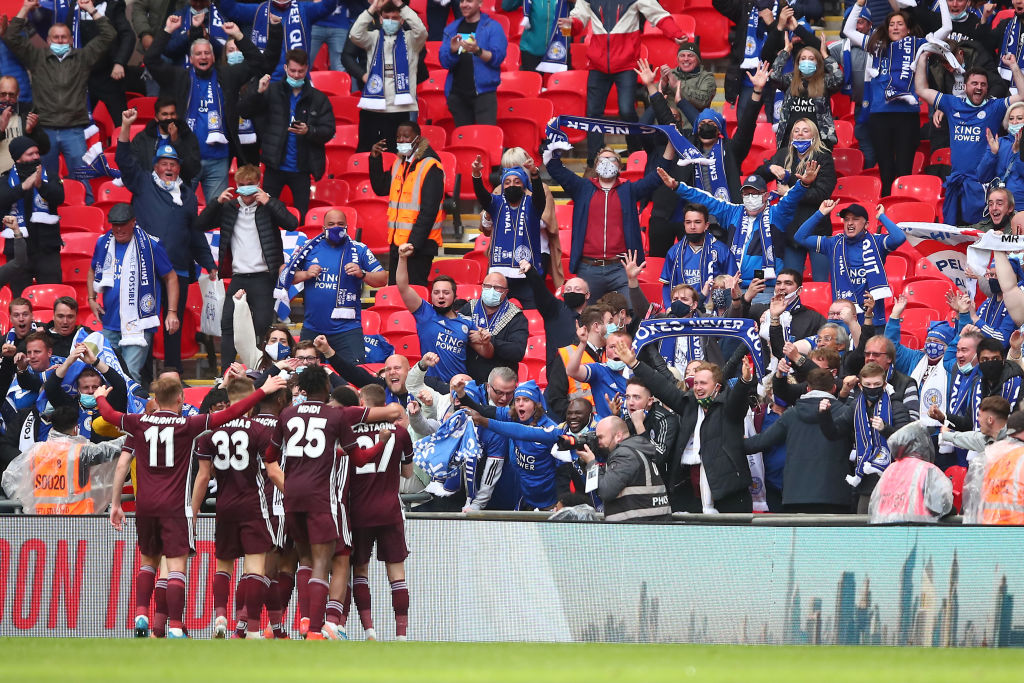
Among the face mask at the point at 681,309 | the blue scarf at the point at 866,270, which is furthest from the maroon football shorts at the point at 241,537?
the blue scarf at the point at 866,270

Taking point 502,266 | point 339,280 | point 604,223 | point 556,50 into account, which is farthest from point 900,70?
point 339,280

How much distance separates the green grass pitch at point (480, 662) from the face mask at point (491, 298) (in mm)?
4015

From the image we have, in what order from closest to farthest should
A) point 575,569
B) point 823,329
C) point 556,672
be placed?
1. point 556,672
2. point 575,569
3. point 823,329

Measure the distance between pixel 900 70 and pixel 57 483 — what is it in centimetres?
884

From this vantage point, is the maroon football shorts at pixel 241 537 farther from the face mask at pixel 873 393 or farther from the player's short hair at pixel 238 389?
the face mask at pixel 873 393

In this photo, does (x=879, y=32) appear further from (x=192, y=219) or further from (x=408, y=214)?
(x=192, y=219)

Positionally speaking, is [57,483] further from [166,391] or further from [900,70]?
[900,70]

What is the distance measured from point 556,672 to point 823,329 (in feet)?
15.8

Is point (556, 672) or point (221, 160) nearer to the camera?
point (556, 672)

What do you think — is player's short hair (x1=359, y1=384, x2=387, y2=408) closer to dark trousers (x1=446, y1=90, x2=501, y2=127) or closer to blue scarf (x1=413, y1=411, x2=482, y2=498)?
blue scarf (x1=413, y1=411, x2=482, y2=498)

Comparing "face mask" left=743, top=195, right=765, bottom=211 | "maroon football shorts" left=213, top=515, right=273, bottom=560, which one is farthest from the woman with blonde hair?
"maroon football shorts" left=213, top=515, right=273, bottom=560

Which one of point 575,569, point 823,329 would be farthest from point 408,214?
point 575,569

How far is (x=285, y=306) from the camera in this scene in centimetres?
1406

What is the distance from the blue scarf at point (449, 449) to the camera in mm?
11398
